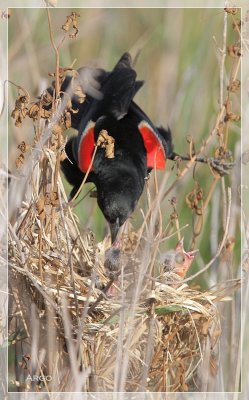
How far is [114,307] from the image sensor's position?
253cm

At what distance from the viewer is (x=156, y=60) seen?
4.28 m

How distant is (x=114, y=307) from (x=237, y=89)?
0.95m

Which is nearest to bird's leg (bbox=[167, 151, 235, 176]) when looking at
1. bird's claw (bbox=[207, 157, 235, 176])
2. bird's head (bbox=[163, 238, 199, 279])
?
bird's claw (bbox=[207, 157, 235, 176])

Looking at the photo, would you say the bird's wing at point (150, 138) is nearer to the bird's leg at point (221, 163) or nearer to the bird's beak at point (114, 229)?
the bird's leg at point (221, 163)

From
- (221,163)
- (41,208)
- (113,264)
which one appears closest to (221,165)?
(221,163)


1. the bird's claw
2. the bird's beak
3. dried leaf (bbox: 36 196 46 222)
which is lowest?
dried leaf (bbox: 36 196 46 222)

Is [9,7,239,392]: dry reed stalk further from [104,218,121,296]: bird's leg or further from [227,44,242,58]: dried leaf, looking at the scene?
[227,44,242,58]: dried leaf

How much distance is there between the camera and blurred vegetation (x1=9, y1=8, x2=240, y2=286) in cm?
361

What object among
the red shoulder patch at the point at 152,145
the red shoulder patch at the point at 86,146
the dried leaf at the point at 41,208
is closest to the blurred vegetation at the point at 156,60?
the red shoulder patch at the point at 152,145

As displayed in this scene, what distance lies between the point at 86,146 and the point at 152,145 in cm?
42

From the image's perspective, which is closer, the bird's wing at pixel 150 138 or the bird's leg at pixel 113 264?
the bird's leg at pixel 113 264

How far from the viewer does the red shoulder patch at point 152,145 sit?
12.5ft

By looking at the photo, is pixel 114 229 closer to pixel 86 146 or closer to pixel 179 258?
pixel 179 258

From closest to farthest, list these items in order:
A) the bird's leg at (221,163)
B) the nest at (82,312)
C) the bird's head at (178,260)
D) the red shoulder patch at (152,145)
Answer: the nest at (82,312) < the bird's head at (178,260) < the bird's leg at (221,163) < the red shoulder patch at (152,145)
